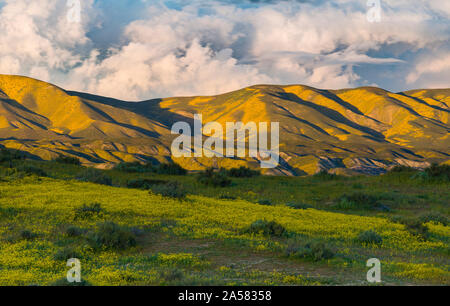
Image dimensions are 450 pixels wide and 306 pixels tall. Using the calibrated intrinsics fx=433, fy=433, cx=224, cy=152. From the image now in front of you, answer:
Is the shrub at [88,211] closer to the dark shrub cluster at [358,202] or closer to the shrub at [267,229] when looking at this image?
the shrub at [267,229]

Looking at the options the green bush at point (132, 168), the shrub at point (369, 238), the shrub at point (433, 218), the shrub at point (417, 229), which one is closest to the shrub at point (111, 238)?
the shrub at point (369, 238)

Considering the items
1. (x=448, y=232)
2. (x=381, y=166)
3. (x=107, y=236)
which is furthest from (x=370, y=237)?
(x=381, y=166)

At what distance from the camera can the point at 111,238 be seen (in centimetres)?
1338

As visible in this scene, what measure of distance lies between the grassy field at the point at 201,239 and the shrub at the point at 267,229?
39 mm

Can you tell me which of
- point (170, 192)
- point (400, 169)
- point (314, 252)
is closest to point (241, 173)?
point (400, 169)

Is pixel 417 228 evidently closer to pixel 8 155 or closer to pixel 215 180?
pixel 215 180

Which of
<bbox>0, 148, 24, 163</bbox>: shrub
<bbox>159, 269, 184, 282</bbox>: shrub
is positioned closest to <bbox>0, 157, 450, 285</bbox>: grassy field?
<bbox>159, 269, 184, 282</bbox>: shrub

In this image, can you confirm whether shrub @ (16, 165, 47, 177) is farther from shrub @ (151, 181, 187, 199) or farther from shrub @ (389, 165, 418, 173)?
shrub @ (389, 165, 418, 173)

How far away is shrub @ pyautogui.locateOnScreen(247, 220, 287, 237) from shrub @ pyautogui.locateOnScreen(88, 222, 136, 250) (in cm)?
462

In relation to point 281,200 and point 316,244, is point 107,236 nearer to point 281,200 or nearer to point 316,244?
point 316,244

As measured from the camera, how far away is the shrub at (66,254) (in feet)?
39.0

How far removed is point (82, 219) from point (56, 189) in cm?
822

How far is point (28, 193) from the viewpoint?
75.4ft

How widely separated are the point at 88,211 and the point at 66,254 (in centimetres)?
620
